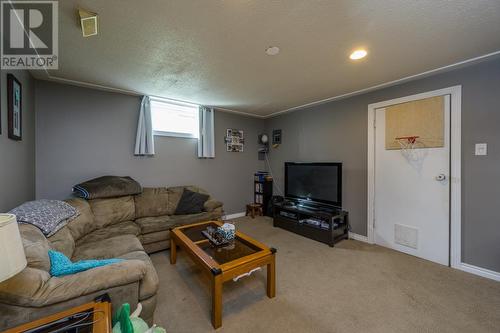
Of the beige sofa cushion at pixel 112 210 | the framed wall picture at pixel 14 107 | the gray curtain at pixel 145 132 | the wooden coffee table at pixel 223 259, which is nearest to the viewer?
the wooden coffee table at pixel 223 259

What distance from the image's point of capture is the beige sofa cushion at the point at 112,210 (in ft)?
8.65

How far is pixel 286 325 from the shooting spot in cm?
160

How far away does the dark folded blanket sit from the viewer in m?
2.70

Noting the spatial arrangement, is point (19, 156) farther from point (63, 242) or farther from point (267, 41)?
point (267, 41)

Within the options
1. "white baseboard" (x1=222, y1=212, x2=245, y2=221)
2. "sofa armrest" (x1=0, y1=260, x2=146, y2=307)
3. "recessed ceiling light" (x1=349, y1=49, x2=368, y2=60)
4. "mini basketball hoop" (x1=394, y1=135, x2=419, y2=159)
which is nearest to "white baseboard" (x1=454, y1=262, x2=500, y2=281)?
"mini basketball hoop" (x1=394, y1=135, x2=419, y2=159)

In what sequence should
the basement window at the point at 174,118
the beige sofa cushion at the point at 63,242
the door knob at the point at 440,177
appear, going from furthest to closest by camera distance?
1. the basement window at the point at 174,118
2. the door knob at the point at 440,177
3. the beige sofa cushion at the point at 63,242

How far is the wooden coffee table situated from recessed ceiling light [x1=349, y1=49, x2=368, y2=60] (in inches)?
82.7

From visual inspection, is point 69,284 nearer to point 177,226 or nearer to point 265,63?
point 177,226

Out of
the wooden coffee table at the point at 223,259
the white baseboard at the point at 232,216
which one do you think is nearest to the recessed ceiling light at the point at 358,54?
the wooden coffee table at the point at 223,259

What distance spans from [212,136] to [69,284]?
3220 millimetres

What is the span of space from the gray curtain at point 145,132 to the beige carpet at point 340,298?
168cm

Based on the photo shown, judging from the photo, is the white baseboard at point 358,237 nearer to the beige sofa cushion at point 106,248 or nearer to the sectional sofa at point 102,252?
the sectional sofa at point 102,252

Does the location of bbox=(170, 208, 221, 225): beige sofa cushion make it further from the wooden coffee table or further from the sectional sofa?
the wooden coffee table

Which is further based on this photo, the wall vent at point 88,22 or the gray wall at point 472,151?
the gray wall at point 472,151
